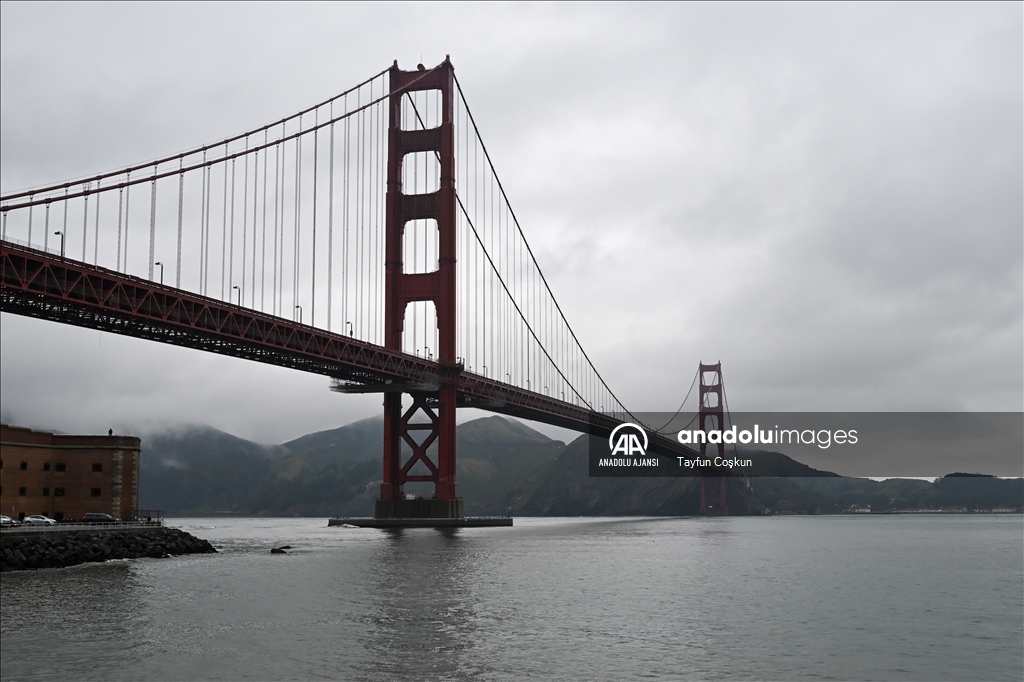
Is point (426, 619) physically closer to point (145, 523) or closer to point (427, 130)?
point (145, 523)

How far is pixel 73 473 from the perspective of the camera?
51469 millimetres

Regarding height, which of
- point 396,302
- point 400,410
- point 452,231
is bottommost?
point 400,410

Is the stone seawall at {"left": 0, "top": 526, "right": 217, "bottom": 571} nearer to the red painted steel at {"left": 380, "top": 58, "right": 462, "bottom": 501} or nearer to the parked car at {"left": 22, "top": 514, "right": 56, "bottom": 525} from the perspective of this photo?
the parked car at {"left": 22, "top": 514, "right": 56, "bottom": 525}

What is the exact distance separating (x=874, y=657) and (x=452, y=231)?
59981 mm

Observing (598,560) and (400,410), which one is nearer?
(598,560)

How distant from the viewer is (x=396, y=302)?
79.3m

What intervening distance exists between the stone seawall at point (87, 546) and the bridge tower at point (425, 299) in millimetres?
26305

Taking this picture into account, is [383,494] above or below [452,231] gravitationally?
below

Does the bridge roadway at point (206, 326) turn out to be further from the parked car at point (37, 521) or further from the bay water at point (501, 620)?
the bay water at point (501, 620)

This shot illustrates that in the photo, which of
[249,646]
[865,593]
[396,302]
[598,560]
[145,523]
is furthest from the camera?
[396,302]

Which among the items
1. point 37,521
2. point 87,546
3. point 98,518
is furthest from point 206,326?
point 87,546

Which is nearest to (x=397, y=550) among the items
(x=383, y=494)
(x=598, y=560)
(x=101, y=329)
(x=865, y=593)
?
(x=598, y=560)

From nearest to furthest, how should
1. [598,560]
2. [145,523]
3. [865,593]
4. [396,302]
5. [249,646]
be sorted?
[249,646] → [865,593] → [598,560] → [145,523] → [396,302]

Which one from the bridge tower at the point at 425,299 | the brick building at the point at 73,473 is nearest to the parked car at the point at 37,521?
the brick building at the point at 73,473
